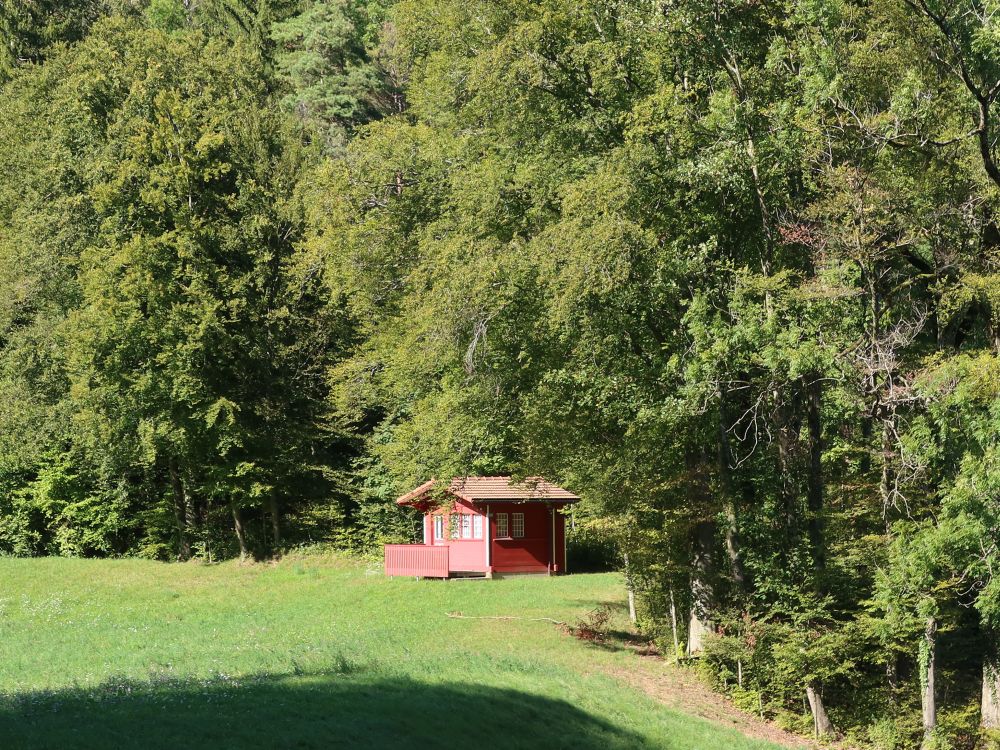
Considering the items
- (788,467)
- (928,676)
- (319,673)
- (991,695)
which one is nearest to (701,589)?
(788,467)

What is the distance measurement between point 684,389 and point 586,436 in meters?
3.81

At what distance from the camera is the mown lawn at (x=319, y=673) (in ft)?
37.5

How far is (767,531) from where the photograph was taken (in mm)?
19891

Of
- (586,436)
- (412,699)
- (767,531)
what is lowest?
(412,699)

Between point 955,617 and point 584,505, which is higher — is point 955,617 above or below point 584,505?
below

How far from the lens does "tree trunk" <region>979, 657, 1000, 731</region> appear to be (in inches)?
694

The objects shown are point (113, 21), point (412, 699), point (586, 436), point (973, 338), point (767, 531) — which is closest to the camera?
point (412, 699)

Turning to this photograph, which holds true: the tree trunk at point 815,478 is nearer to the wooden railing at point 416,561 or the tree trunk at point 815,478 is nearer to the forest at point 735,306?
the forest at point 735,306

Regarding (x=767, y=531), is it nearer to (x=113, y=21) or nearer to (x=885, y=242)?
(x=885, y=242)

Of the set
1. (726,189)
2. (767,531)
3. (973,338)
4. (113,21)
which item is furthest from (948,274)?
(113,21)

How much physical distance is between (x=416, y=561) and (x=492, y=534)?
10.1ft

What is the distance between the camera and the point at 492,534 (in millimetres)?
37156

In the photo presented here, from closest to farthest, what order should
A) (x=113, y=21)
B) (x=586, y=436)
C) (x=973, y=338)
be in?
1. (x=973, y=338)
2. (x=586, y=436)
3. (x=113, y=21)

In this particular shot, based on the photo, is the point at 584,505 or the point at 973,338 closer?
the point at 973,338
